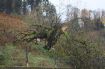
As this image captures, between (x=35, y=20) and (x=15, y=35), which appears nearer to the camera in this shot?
(x=15, y=35)

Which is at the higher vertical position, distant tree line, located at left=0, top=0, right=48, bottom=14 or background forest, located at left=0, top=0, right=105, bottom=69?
distant tree line, located at left=0, top=0, right=48, bottom=14

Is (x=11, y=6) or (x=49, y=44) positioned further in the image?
(x=11, y=6)

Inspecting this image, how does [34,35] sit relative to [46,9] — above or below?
below

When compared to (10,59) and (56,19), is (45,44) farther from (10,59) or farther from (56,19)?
(10,59)

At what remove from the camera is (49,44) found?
20.2 m

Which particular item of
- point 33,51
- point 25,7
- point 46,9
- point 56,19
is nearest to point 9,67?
point 33,51

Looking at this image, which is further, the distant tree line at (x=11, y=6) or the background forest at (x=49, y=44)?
the distant tree line at (x=11, y=6)

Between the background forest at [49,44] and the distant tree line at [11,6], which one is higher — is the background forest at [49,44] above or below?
below

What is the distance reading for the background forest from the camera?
1587 centimetres

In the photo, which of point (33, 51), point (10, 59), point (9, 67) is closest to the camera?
point (9, 67)

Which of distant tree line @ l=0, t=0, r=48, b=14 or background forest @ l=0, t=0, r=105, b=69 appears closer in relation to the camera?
background forest @ l=0, t=0, r=105, b=69

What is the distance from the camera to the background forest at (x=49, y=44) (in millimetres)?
15867

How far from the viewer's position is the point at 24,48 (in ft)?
55.6

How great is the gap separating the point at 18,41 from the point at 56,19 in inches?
126
